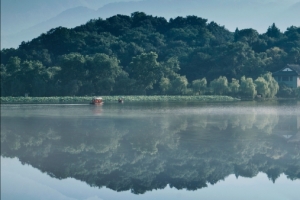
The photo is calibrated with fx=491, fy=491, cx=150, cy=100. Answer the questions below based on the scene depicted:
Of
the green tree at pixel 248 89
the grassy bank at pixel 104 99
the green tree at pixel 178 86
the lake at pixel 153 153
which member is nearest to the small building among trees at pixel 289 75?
the green tree at pixel 248 89

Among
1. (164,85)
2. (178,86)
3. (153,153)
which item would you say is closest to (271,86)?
(178,86)

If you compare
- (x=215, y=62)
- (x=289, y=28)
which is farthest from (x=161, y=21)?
(x=215, y=62)

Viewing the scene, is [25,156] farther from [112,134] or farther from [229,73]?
[229,73]

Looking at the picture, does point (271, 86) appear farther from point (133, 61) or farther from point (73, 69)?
point (73, 69)

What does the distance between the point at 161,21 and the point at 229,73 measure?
117 ft

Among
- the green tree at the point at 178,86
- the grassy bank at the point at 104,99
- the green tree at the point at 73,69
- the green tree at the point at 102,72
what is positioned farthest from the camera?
the green tree at the point at 178,86

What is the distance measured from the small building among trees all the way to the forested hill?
1242 mm

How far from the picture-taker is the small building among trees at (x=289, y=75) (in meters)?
53.1

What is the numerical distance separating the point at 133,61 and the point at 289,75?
59.2 ft

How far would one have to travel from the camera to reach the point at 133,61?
152 feet

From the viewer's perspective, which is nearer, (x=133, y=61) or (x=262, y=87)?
(x=262, y=87)

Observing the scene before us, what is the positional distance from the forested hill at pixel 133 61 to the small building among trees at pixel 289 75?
48.9 inches

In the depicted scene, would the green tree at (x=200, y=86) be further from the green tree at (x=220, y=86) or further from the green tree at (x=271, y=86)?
the green tree at (x=271, y=86)

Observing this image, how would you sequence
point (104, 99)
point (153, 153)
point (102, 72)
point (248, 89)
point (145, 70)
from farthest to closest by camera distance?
1. point (145, 70)
2. point (248, 89)
3. point (102, 72)
4. point (104, 99)
5. point (153, 153)
